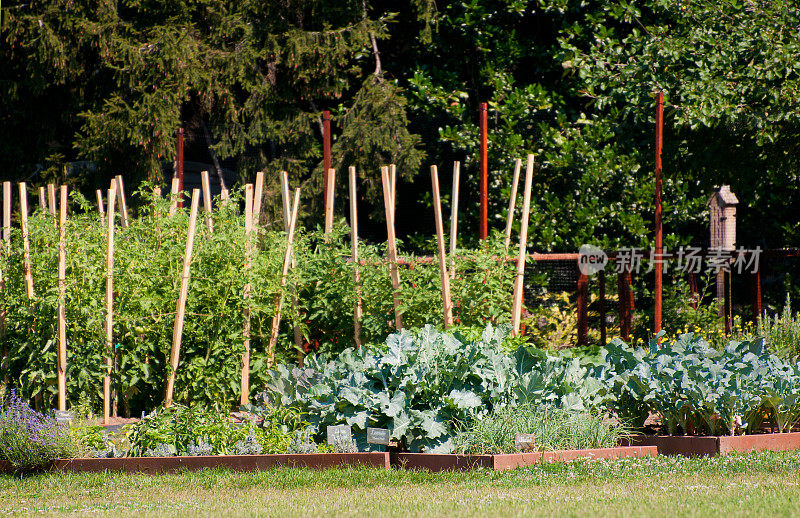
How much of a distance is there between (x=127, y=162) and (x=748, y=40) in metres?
7.80

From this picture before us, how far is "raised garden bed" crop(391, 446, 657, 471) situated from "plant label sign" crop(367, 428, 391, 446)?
12cm

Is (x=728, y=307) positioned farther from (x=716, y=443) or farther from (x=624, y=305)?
(x=716, y=443)

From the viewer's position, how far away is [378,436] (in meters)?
5.25

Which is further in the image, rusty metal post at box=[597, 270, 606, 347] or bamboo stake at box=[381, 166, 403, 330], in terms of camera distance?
rusty metal post at box=[597, 270, 606, 347]

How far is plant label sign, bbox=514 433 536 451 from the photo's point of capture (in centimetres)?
511

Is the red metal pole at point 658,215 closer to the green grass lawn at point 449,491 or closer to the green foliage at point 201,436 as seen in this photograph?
the green grass lawn at point 449,491

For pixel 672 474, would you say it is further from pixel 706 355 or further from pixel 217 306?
pixel 217 306

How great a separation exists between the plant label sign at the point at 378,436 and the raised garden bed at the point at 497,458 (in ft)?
0.40

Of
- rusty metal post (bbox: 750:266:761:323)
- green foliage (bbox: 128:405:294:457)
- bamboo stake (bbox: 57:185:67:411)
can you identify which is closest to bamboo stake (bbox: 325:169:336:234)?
bamboo stake (bbox: 57:185:67:411)

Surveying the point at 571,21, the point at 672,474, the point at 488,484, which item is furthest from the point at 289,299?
the point at 571,21

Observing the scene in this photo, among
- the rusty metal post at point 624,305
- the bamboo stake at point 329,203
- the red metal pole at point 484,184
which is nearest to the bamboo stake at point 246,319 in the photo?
the bamboo stake at point 329,203

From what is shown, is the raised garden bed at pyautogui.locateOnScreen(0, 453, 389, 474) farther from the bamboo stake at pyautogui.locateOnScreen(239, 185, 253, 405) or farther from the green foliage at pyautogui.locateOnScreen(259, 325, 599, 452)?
the bamboo stake at pyautogui.locateOnScreen(239, 185, 253, 405)

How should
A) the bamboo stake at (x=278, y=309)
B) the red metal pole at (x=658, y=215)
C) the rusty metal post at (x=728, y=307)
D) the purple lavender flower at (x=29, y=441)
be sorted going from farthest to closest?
the rusty metal post at (x=728, y=307)
the red metal pole at (x=658, y=215)
the bamboo stake at (x=278, y=309)
the purple lavender flower at (x=29, y=441)

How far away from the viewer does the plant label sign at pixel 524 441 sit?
511 cm
